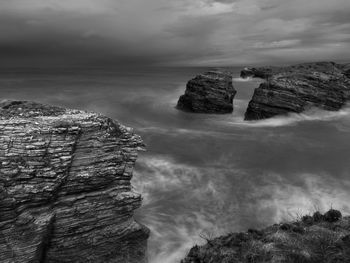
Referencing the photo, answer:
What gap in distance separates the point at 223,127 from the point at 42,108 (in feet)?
138

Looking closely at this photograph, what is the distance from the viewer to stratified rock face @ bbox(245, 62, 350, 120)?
60.3m

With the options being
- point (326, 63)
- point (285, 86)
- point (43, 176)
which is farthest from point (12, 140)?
point (326, 63)

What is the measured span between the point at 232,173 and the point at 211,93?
108 feet

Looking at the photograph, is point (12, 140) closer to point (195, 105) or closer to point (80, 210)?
point (80, 210)

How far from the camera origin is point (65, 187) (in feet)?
53.2

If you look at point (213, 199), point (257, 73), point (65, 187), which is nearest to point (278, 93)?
point (213, 199)

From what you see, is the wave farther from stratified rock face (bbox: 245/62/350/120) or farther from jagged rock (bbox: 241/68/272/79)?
jagged rock (bbox: 241/68/272/79)

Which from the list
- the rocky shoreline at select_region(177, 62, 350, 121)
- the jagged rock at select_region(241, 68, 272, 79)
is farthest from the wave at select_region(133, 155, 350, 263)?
the jagged rock at select_region(241, 68, 272, 79)

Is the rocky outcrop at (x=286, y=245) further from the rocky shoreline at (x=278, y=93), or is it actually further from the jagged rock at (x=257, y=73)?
the jagged rock at (x=257, y=73)

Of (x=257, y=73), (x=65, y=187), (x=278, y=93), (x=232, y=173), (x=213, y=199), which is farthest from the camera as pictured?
(x=257, y=73)

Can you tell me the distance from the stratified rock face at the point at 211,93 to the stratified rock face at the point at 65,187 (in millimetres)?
48261

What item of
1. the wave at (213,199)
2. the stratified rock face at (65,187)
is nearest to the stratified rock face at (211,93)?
the wave at (213,199)

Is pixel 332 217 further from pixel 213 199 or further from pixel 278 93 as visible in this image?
pixel 278 93

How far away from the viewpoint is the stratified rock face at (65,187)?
49.2 feet
